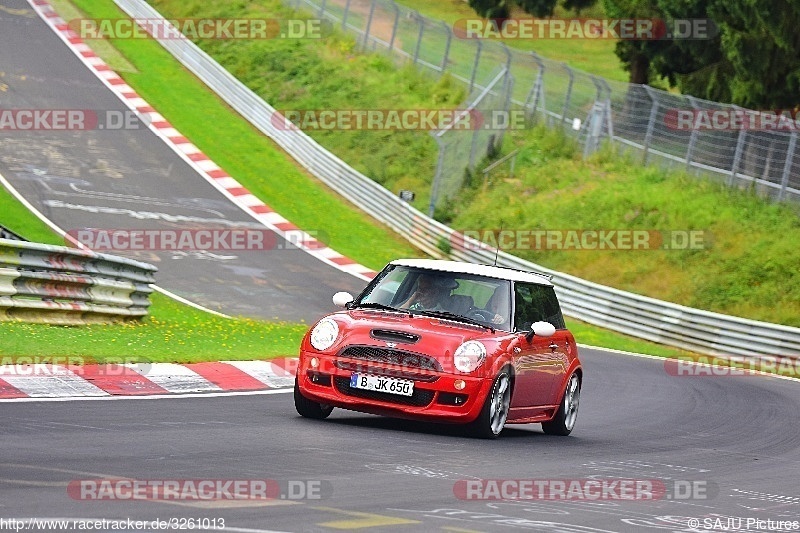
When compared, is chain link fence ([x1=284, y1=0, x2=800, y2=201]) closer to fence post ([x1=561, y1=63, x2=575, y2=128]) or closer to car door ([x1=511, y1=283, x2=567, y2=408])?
fence post ([x1=561, y1=63, x2=575, y2=128])

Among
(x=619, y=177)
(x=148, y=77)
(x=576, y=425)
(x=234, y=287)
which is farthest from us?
(x=148, y=77)

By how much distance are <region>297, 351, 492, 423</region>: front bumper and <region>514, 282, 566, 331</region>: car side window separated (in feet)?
3.72

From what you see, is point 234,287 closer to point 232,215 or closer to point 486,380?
point 232,215

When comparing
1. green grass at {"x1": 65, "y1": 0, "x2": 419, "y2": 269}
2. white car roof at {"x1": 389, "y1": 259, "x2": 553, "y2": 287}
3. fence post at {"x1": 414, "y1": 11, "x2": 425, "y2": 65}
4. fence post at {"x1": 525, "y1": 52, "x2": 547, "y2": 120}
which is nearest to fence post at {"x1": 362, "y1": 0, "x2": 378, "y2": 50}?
fence post at {"x1": 414, "y1": 11, "x2": 425, "y2": 65}

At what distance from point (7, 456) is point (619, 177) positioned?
27153 millimetres

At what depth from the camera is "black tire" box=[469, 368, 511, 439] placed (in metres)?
11.3

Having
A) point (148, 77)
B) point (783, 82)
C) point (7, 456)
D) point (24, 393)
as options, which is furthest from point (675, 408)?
point (148, 77)

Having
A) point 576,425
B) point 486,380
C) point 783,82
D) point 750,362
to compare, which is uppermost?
point 783,82

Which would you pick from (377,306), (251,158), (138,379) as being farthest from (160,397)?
(251,158)

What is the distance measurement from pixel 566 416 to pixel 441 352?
232 centimetres

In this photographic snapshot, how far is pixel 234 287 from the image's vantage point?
2547cm

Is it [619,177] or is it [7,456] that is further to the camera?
[619,177]

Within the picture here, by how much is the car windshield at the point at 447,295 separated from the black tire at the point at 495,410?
577 millimetres

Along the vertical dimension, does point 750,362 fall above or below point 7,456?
below
